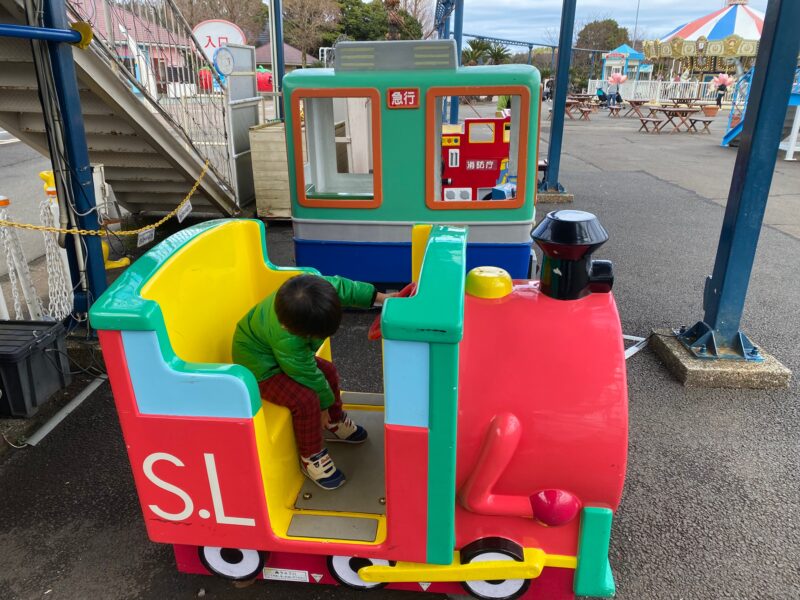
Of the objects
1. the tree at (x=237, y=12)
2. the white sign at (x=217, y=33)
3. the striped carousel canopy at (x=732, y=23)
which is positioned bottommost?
the white sign at (x=217, y=33)

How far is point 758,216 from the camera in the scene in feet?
11.8

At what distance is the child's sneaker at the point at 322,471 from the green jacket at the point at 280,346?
24 cm

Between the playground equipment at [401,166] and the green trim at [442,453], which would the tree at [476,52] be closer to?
the playground equipment at [401,166]

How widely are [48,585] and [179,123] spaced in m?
4.60

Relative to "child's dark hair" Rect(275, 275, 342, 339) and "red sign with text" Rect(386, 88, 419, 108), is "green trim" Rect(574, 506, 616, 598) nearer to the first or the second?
"child's dark hair" Rect(275, 275, 342, 339)

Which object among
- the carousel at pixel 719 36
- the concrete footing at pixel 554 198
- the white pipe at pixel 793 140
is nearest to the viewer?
the concrete footing at pixel 554 198

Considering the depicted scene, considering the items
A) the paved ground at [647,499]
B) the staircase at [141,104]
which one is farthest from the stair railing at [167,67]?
the paved ground at [647,499]

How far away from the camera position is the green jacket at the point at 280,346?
7.34ft

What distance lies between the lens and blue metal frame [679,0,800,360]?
3303 mm

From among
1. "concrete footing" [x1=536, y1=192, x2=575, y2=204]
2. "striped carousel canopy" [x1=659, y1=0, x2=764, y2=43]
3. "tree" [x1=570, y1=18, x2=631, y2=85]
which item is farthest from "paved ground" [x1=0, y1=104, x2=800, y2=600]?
"tree" [x1=570, y1=18, x2=631, y2=85]

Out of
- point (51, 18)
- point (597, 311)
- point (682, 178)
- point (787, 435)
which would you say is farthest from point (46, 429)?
point (682, 178)

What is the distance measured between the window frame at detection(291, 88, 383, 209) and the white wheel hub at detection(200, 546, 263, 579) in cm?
314

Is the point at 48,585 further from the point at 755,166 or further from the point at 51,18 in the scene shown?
the point at 755,166

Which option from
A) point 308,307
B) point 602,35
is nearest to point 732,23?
point 308,307
